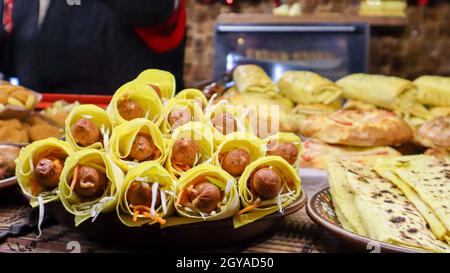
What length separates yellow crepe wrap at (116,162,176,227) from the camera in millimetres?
938

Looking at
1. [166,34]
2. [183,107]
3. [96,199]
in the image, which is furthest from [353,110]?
[96,199]

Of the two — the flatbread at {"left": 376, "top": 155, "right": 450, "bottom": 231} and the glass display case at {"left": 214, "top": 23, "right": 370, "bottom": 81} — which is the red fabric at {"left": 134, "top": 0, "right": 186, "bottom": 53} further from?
the glass display case at {"left": 214, "top": 23, "right": 370, "bottom": 81}

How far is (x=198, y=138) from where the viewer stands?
3.43ft

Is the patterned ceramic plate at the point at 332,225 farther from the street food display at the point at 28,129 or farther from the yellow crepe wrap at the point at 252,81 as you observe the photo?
the yellow crepe wrap at the point at 252,81

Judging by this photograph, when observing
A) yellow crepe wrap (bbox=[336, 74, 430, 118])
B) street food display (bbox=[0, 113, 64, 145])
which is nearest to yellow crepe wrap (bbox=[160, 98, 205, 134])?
street food display (bbox=[0, 113, 64, 145])

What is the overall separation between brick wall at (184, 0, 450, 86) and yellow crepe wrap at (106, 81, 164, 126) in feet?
12.7

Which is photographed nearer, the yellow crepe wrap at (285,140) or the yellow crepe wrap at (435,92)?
the yellow crepe wrap at (285,140)

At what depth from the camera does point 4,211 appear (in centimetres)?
123

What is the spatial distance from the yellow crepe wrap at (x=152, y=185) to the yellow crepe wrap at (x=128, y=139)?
0.15 ft

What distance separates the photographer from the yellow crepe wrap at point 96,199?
94 centimetres

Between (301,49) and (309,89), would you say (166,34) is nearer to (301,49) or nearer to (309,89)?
(309,89)

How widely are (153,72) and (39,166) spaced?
370 millimetres

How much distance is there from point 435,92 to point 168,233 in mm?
1774

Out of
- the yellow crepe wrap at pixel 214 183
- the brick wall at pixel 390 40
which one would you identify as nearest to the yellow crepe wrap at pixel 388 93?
the yellow crepe wrap at pixel 214 183
